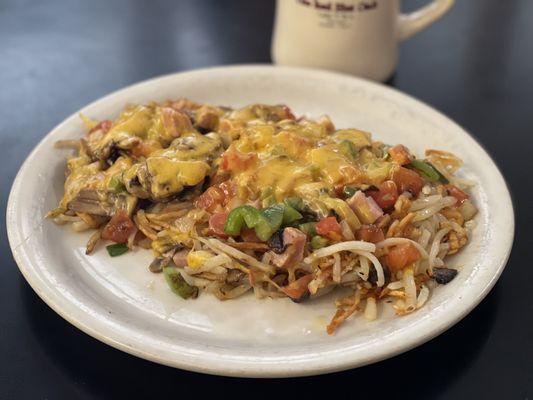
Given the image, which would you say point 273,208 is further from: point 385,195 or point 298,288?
point 385,195

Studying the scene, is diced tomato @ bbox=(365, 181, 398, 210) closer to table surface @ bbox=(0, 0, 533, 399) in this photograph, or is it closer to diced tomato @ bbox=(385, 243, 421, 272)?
diced tomato @ bbox=(385, 243, 421, 272)

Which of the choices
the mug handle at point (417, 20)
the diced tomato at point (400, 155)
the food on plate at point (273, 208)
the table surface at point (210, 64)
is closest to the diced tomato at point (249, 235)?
the food on plate at point (273, 208)

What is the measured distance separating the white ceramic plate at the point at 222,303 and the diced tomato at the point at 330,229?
20 cm

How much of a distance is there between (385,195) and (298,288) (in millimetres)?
403

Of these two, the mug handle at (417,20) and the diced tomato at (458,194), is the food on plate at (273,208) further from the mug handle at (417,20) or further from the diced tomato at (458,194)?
the mug handle at (417,20)

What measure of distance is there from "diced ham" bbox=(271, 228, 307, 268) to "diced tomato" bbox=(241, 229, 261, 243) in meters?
0.11

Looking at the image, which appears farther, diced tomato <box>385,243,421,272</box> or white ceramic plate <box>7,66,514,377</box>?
diced tomato <box>385,243,421,272</box>

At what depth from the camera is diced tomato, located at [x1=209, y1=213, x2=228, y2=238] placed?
2.02 m

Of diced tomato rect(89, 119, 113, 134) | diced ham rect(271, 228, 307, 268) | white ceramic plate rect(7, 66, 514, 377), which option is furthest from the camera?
diced tomato rect(89, 119, 113, 134)

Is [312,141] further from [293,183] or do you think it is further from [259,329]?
[259,329]

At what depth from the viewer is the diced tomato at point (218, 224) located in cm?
202

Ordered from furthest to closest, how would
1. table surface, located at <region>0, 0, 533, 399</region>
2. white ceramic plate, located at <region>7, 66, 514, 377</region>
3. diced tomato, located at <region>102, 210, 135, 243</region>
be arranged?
diced tomato, located at <region>102, 210, 135, 243</region>
table surface, located at <region>0, 0, 533, 399</region>
white ceramic plate, located at <region>7, 66, 514, 377</region>

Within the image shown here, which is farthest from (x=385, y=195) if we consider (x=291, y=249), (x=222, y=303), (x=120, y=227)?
(x=120, y=227)

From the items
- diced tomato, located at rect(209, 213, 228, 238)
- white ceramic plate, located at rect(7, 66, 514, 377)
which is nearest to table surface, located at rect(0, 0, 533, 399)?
white ceramic plate, located at rect(7, 66, 514, 377)
